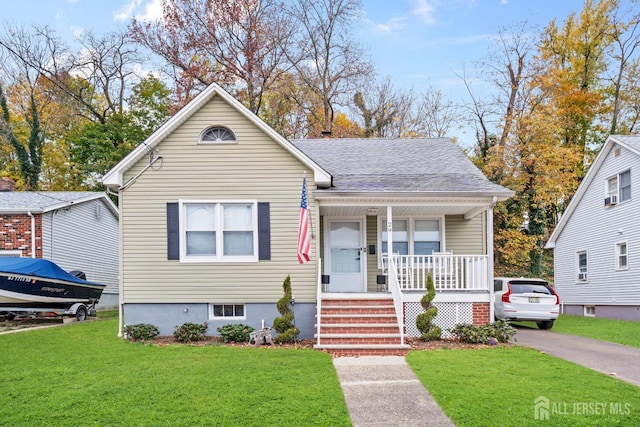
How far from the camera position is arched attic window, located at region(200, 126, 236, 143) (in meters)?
11.5

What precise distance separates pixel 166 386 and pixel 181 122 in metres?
6.58

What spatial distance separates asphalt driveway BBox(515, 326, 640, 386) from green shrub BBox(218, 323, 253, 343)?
19.5 ft

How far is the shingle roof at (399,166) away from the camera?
38.4ft

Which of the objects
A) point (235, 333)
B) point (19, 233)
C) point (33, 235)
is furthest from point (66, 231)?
point (235, 333)

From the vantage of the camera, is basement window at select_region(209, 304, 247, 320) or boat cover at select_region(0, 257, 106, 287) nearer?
basement window at select_region(209, 304, 247, 320)

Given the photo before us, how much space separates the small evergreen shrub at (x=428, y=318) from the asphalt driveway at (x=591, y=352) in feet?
6.17

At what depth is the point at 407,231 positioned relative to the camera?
44.2 feet

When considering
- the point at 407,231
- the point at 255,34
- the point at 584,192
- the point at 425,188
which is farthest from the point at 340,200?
the point at 255,34

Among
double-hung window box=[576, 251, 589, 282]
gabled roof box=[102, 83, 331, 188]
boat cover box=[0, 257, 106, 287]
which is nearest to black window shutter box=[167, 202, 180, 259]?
gabled roof box=[102, 83, 331, 188]

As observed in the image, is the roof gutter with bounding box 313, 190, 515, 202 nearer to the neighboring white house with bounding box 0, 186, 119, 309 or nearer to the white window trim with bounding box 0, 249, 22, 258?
the neighboring white house with bounding box 0, 186, 119, 309

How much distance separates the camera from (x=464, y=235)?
13.6m

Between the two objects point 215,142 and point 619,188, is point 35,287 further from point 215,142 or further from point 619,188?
point 619,188

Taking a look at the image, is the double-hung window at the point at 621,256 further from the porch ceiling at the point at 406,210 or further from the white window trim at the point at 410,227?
the white window trim at the point at 410,227

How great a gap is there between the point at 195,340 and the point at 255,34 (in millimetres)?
19378
